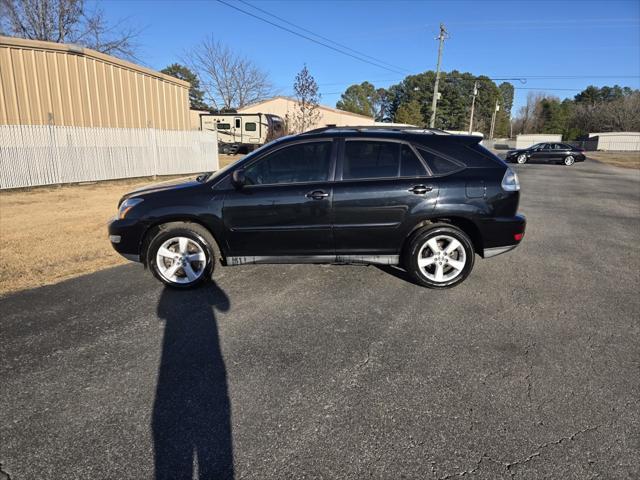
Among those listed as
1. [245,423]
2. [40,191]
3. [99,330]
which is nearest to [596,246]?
[245,423]

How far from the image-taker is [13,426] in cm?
238

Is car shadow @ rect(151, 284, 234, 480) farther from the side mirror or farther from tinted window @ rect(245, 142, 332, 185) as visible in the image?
tinted window @ rect(245, 142, 332, 185)

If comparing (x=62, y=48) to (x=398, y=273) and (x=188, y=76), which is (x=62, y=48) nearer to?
(x=398, y=273)

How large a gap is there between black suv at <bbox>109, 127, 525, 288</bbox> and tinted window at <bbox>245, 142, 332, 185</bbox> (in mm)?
11

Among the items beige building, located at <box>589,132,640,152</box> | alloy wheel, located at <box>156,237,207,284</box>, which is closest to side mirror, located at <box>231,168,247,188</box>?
alloy wheel, located at <box>156,237,207,284</box>

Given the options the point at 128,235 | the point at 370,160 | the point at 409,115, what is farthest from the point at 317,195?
the point at 409,115

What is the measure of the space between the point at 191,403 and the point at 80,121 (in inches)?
648

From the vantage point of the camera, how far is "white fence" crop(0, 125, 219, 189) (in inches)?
474

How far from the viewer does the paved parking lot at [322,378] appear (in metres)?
2.15

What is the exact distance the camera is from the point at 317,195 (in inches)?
170

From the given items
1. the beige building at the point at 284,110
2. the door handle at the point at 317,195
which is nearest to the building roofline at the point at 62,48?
the door handle at the point at 317,195

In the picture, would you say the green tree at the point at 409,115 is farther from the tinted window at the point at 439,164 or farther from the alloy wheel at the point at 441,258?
Answer: the alloy wheel at the point at 441,258

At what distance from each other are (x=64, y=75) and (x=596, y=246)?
17.2m

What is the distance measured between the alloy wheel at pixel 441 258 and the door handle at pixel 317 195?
4.03ft
